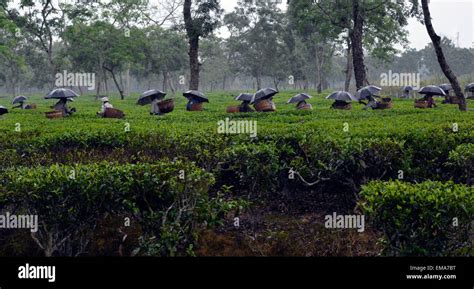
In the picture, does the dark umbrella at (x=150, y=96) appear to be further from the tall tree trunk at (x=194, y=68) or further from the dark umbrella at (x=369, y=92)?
the dark umbrella at (x=369, y=92)

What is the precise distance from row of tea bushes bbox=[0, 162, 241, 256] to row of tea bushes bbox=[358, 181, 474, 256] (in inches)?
79.8

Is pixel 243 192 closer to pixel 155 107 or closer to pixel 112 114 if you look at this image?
pixel 112 114

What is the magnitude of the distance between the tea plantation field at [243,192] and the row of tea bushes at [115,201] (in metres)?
0.02

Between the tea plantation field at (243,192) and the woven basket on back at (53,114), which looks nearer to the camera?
the tea plantation field at (243,192)

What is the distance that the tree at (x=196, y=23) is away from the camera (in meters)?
25.0

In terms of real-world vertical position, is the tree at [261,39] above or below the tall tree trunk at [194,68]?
above

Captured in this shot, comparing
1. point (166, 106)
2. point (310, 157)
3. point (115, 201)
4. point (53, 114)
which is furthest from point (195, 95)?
point (115, 201)

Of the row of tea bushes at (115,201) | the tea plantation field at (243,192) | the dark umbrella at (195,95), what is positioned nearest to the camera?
the tea plantation field at (243,192)

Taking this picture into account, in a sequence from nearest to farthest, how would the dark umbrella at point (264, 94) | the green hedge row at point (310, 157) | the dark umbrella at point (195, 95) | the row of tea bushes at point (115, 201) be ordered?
the row of tea bushes at point (115, 201)
the green hedge row at point (310, 157)
the dark umbrella at point (264, 94)
the dark umbrella at point (195, 95)

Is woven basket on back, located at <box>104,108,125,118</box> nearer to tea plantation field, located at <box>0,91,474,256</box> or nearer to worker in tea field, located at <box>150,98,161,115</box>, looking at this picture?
worker in tea field, located at <box>150,98,161,115</box>

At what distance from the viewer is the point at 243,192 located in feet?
26.7
